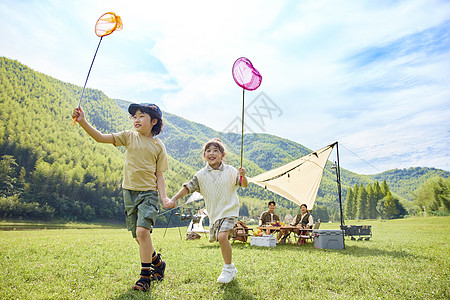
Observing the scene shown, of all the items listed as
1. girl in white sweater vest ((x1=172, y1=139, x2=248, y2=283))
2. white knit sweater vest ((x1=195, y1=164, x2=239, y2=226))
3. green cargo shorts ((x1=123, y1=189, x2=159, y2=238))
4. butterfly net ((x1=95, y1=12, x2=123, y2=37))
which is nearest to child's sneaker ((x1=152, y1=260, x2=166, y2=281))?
green cargo shorts ((x1=123, y1=189, x2=159, y2=238))

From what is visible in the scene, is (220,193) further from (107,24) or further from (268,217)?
(268,217)

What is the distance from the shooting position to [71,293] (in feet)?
8.05

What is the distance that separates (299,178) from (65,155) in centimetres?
7771

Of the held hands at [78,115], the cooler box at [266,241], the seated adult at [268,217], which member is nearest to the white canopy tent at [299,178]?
the seated adult at [268,217]

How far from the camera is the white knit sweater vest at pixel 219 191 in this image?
3.09m

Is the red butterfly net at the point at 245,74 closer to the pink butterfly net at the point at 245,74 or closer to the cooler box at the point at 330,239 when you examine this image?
the pink butterfly net at the point at 245,74

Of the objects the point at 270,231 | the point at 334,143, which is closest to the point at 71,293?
the point at 270,231

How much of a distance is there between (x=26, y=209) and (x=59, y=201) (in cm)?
665

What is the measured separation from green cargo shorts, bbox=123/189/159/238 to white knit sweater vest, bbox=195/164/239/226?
1.91 ft

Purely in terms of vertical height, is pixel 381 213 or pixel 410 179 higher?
pixel 410 179

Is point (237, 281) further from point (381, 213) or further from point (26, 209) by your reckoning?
point (381, 213)

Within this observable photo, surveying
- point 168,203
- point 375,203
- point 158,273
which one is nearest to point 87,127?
point 168,203

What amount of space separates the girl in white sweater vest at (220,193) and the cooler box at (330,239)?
5.01m

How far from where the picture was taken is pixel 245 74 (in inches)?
158
